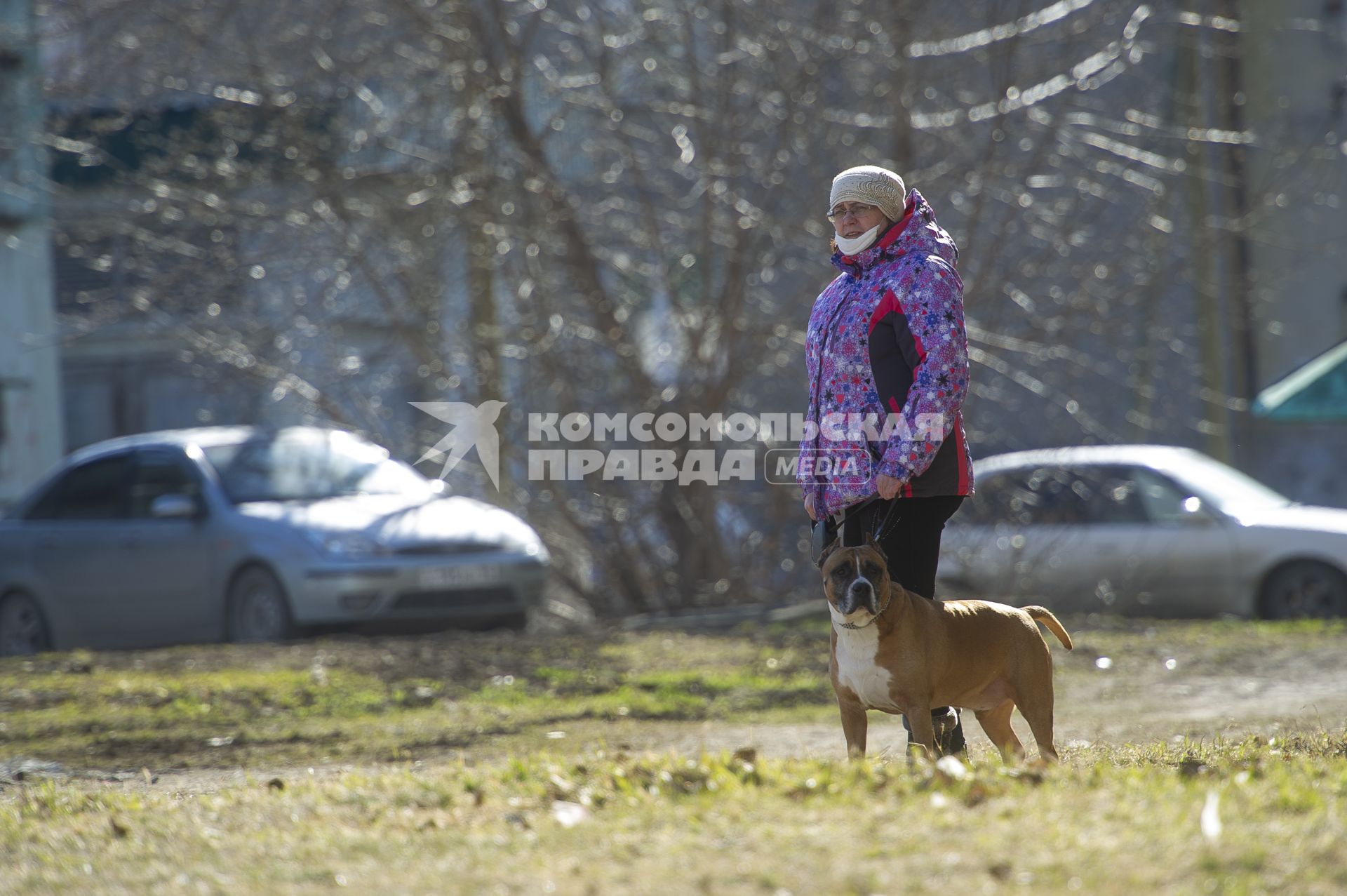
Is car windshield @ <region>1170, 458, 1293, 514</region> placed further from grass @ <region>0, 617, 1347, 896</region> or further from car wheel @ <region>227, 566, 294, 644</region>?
car wheel @ <region>227, 566, 294, 644</region>

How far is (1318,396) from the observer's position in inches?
449

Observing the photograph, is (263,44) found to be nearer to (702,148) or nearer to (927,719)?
(702,148)

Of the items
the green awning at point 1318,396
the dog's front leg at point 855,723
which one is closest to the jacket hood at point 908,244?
the dog's front leg at point 855,723

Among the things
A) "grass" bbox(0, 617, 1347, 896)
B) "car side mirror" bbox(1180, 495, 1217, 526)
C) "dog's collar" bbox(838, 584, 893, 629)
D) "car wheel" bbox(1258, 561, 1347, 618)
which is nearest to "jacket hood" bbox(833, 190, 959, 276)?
"dog's collar" bbox(838, 584, 893, 629)

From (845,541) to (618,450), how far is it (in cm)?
711

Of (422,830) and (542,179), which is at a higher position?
(542,179)

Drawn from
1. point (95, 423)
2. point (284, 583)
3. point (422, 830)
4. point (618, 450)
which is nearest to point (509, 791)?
point (422, 830)

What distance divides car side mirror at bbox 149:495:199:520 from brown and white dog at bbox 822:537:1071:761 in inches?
295

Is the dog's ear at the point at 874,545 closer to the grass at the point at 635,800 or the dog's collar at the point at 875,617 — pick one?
the dog's collar at the point at 875,617

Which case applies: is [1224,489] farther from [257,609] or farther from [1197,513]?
[257,609]

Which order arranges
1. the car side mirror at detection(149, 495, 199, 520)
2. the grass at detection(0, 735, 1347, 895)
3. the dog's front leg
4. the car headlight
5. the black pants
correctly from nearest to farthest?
1. the grass at detection(0, 735, 1347, 895)
2. the dog's front leg
3. the black pants
4. the car headlight
5. the car side mirror at detection(149, 495, 199, 520)

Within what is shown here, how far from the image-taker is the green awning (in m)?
11.3

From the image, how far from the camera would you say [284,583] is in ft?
35.8

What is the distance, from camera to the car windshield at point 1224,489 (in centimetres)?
1262
